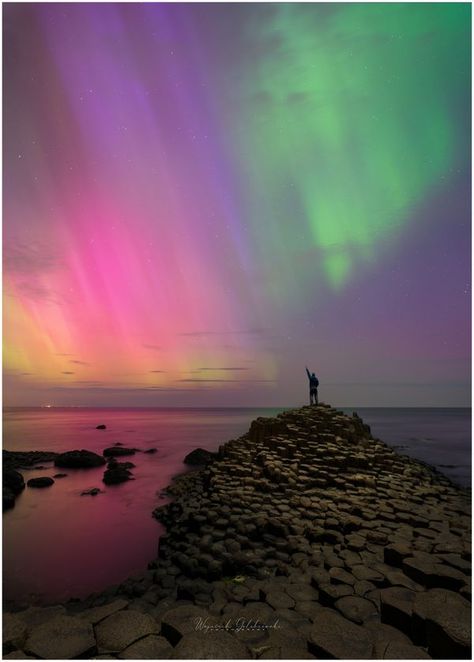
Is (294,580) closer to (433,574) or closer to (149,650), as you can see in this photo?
(433,574)

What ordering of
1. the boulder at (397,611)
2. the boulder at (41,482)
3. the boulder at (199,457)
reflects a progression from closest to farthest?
1. the boulder at (397,611)
2. the boulder at (41,482)
3. the boulder at (199,457)

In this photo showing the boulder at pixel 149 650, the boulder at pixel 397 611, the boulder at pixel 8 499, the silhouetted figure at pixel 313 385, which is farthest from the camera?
the silhouetted figure at pixel 313 385

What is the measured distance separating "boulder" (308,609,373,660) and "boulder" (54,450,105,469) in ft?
79.7

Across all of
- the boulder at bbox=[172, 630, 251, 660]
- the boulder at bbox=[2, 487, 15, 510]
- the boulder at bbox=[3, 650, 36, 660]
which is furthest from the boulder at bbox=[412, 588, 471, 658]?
the boulder at bbox=[2, 487, 15, 510]

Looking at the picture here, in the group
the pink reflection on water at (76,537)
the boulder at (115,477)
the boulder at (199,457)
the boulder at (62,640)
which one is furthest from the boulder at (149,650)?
the boulder at (199,457)

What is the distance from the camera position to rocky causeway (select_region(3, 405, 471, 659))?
3.86m

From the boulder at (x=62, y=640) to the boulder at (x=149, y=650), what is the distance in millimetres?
415

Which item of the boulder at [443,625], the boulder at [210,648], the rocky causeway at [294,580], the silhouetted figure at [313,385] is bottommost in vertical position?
the rocky causeway at [294,580]

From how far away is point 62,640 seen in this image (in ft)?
13.0

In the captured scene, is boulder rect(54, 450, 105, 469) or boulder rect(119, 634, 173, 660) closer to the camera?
boulder rect(119, 634, 173, 660)

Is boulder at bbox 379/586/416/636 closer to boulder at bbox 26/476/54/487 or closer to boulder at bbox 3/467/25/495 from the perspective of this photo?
boulder at bbox 3/467/25/495

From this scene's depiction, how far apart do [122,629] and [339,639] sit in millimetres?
2624

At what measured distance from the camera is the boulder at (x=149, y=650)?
149 inches

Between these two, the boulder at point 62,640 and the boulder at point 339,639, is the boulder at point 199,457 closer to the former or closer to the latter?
the boulder at point 62,640
